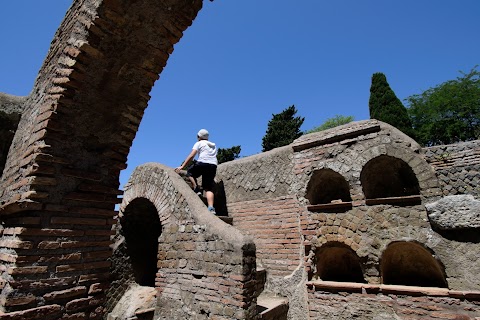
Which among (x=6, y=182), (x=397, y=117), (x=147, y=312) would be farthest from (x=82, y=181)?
(x=397, y=117)

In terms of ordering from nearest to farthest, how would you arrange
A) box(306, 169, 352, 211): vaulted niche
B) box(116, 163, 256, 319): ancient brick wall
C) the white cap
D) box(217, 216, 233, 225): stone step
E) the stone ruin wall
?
box(116, 163, 256, 319): ancient brick wall
the stone ruin wall
the white cap
box(217, 216, 233, 225): stone step
box(306, 169, 352, 211): vaulted niche

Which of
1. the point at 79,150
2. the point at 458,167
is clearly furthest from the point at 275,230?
the point at 79,150

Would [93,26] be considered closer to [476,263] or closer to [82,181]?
[82,181]

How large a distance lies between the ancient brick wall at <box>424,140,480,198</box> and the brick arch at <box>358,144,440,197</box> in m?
0.13

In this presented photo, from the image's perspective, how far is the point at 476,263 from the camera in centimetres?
443

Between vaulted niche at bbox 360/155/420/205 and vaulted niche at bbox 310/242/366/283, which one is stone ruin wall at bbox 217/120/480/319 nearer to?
vaulted niche at bbox 360/155/420/205

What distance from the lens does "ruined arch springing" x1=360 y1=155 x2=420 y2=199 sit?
591cm

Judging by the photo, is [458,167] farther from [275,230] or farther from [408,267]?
[275,230]

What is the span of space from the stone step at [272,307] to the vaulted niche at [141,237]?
7.52 feet

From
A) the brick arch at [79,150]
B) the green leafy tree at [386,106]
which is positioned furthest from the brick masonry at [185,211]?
the green leafy tree at [386,106]

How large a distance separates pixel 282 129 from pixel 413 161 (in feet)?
56.6

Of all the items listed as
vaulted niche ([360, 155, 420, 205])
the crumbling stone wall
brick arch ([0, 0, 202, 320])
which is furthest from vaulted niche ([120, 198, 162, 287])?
vaulted niche ([360, 155, 420, 205])

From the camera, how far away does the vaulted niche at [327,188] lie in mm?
6357

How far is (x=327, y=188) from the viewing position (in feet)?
22.8
